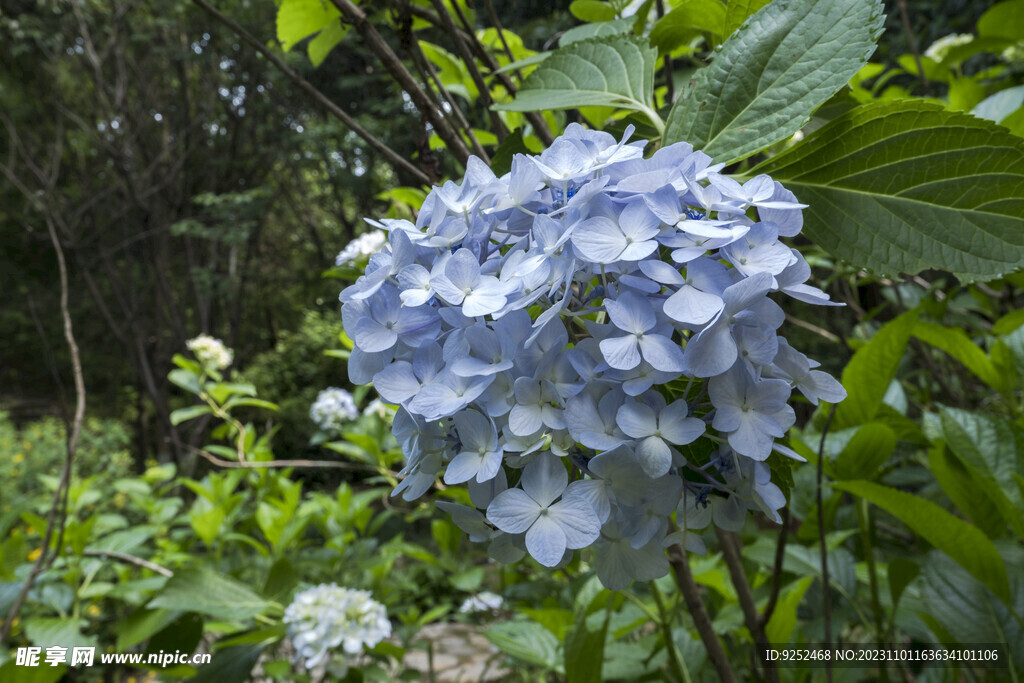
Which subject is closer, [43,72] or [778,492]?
[778,492]

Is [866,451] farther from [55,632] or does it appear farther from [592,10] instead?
[55,632]

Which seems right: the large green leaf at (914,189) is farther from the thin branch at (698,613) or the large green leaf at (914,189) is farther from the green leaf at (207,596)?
the green leaf at (207,596)

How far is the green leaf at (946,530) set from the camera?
0.61 metres

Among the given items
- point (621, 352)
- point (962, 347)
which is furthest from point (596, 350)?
point (962, 347)

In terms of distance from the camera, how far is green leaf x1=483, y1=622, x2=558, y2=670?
90cm

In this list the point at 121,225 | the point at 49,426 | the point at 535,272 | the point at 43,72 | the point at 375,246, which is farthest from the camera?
the point at 121,225

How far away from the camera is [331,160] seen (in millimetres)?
7230

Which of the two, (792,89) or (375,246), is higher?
(792,89)

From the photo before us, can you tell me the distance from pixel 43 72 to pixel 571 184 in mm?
8063

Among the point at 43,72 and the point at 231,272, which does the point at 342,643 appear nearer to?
the point at 231,272

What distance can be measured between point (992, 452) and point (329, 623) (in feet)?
3.84

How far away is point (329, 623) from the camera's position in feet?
4.10

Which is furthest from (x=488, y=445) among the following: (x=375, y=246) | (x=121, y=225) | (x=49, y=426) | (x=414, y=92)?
(x=121, y=225)

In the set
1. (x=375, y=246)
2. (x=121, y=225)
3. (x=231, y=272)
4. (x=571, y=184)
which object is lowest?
(x=231, y=272)
